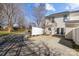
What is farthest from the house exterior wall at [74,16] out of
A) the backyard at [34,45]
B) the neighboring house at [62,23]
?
the backyard at [34,45]

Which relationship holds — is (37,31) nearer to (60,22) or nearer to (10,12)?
(60,22)

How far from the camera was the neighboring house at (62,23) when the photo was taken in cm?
316

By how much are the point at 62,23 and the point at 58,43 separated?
38cm

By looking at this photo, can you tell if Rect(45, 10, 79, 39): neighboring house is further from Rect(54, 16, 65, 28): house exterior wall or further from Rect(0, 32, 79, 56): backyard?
Rect(0, 32, 79, 56): backyard

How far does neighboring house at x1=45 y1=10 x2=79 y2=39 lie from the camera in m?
3.16

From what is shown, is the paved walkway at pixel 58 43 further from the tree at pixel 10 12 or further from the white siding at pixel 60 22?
the tree at pixel 10 12

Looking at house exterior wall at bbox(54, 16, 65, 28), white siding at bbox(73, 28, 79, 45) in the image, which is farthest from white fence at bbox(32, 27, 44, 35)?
white siding at bbox(73, 28, 79, 45)

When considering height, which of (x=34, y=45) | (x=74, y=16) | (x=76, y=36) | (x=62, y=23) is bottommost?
(x=34, y=45)

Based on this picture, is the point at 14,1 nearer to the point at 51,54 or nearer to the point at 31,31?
the point at 31,31

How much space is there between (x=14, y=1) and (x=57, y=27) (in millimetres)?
919

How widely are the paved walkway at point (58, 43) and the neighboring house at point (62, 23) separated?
100 mm

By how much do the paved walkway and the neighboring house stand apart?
0.10 m

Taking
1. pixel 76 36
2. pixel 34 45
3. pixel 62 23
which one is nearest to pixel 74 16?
pixel 62 23

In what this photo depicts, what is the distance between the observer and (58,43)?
10.6 ft
